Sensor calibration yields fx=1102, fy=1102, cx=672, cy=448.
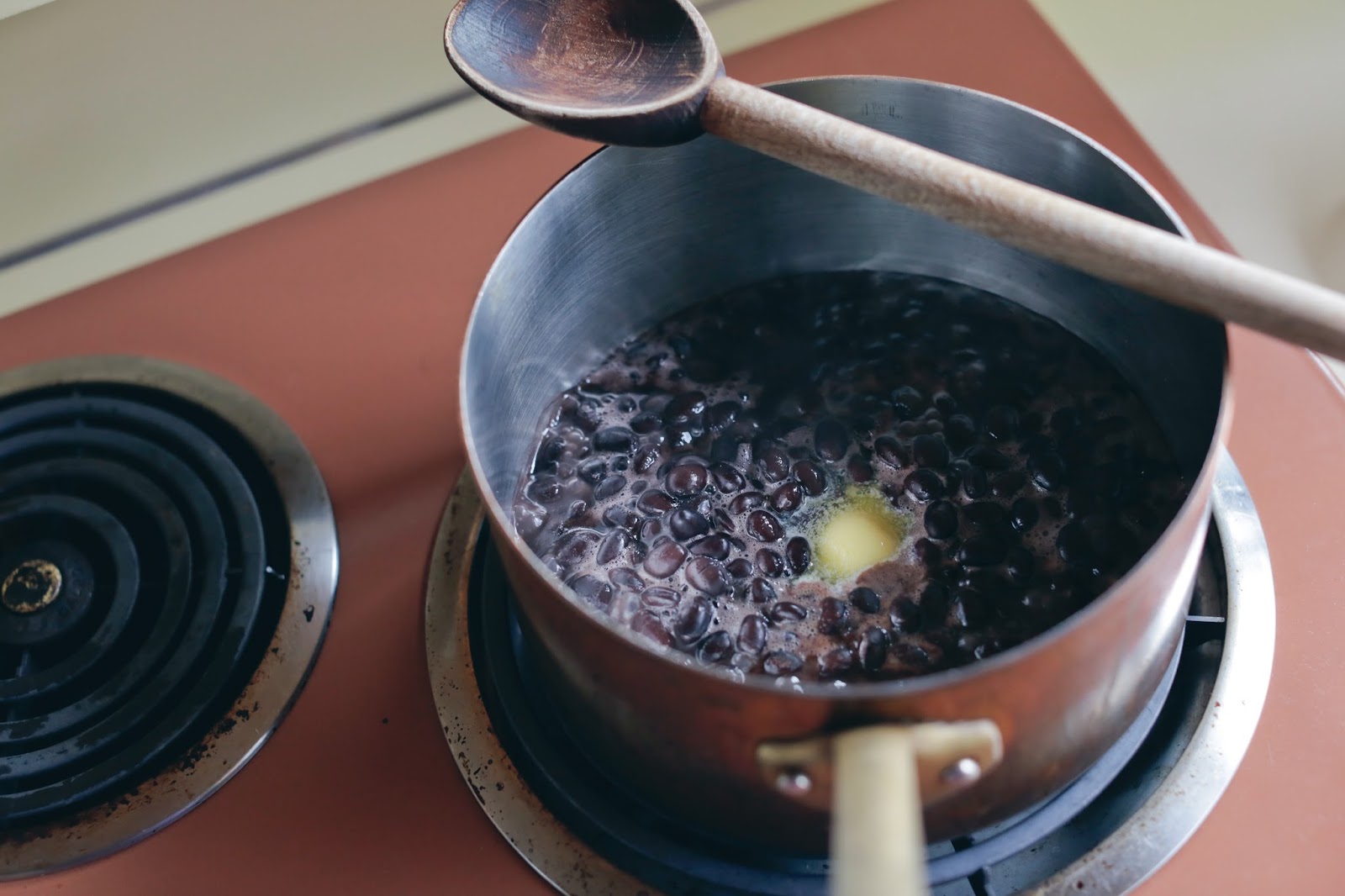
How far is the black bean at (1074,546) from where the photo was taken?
0.63 meters

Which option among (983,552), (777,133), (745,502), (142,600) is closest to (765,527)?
(745,502)

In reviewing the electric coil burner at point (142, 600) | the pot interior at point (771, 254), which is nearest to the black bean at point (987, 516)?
the pot interior at point (771, 254)

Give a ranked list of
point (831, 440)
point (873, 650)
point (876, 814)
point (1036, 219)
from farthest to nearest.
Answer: point (831, 440), point (873, 650), point (1036, 219), point (876, 814)

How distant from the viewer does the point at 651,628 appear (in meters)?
0.62

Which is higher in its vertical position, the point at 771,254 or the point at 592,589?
the point at 771,254

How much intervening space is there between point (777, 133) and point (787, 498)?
23 centimetres

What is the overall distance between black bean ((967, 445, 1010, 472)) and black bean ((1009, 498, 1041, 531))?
3 centimetres

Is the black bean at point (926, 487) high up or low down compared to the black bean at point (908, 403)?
down

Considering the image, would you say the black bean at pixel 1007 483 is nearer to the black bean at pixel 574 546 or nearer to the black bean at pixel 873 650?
the black bean at pixel 873 650

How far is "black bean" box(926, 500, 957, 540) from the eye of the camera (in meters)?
0.65

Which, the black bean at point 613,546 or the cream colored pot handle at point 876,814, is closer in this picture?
the cream colored pot handle at point 876,814

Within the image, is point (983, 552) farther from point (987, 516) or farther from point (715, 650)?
point (715, 650)

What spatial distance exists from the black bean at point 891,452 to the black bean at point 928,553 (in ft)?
0.19

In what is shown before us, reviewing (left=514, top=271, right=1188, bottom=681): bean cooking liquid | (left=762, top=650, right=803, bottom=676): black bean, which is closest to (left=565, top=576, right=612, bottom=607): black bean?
(left=514, top=271, right=1188, bottom=681): bean cooking liquid
